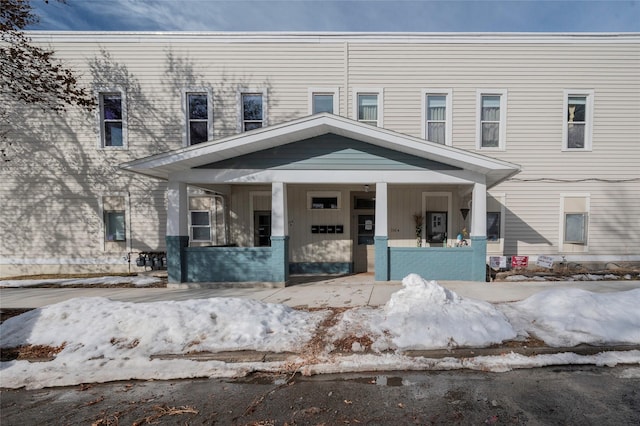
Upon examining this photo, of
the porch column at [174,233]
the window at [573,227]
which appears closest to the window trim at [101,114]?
the porch column at [174,233]

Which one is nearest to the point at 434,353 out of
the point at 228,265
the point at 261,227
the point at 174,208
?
the point at 228,265

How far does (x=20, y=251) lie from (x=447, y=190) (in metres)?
14.8

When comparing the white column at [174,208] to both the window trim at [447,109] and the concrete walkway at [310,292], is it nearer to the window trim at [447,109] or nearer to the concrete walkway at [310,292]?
the concrete walkway at [310,292]

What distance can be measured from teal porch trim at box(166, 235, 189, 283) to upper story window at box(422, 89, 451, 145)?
336 inches

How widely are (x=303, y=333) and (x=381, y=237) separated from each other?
3.79m

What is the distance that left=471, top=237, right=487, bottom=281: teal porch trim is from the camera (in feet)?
23.8

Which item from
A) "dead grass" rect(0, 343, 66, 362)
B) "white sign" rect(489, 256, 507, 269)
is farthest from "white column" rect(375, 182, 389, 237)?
"dead grass" rect(0, 343, 66, 362)

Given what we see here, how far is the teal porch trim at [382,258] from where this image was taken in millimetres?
7301

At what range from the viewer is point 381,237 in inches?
287

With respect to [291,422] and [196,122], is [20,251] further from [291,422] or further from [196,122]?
[291,422]

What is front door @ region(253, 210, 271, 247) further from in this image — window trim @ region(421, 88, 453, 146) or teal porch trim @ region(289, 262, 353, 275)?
window trim @ region(421, 88, 453, 146)

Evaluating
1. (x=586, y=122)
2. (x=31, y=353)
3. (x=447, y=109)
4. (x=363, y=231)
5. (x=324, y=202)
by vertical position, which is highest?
(x=447, y=109)

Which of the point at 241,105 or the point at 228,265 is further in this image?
the point at 241,105

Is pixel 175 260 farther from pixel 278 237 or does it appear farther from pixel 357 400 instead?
pixel 357 400
